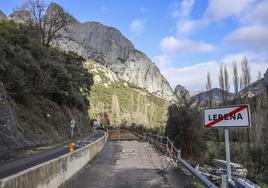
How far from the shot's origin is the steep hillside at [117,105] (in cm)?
11988

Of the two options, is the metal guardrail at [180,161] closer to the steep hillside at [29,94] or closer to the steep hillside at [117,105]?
the steep hillside at [29,94]

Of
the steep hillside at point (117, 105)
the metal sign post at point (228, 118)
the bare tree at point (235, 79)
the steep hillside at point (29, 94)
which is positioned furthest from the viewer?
the steep hillside at point (117, 105)

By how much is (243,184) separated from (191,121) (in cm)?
2036

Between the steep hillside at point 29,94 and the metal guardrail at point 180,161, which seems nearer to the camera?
the metal guardrail at point 180,161

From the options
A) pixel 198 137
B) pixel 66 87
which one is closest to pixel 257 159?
pixel 198 137

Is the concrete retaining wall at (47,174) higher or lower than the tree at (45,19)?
lower

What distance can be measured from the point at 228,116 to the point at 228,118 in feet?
0.14

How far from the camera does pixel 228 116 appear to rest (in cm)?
704

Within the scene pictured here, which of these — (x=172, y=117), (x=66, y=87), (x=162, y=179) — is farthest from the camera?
(x=66, y=87)

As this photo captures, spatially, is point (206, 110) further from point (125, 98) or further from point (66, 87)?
point (125, 98)

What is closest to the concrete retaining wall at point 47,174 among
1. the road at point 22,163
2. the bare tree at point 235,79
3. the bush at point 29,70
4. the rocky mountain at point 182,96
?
the road at point 22,163

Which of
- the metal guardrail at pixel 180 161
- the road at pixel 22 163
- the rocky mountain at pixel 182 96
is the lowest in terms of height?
the road at pixel 22 163

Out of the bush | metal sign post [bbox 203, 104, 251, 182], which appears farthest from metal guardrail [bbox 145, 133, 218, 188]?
the bush

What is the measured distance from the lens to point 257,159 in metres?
24.0
